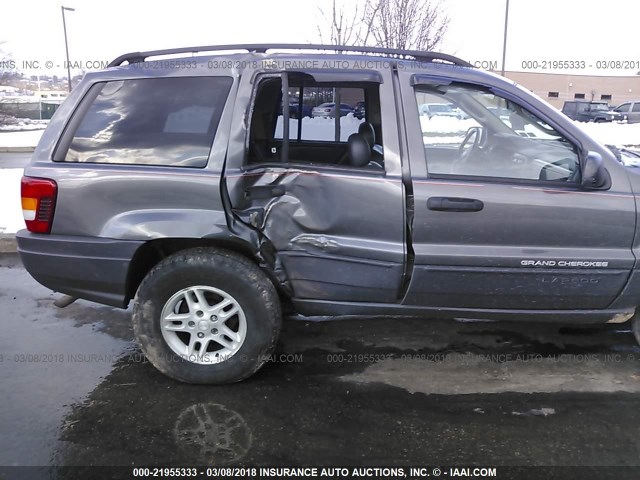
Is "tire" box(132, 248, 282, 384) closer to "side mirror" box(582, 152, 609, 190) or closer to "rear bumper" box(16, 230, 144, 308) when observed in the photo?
"rear bumper" box(16, 230, 144, 308)

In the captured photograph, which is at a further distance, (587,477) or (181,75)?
(181,75)

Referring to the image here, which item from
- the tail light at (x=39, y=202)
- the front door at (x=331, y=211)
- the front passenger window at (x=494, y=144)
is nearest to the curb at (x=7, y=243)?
the tail light at (x=39, y=202)

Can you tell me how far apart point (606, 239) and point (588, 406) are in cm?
96

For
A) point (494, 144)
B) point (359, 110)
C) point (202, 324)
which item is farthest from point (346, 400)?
point (359, 110)

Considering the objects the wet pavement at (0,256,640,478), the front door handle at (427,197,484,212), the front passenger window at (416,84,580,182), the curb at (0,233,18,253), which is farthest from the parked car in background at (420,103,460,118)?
the curb at (0,233,18,253)

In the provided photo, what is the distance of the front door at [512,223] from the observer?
288cm

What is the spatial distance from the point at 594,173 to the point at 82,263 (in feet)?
9.82

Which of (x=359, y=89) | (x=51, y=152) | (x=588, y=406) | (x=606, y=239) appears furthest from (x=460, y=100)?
(x=51, y=152)

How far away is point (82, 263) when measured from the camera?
306cm

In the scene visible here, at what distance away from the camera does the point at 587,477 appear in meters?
2.38

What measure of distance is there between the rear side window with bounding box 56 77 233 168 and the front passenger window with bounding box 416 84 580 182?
4.13 ft

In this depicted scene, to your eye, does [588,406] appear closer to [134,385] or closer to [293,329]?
[293,329]

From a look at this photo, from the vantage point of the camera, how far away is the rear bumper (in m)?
3.01

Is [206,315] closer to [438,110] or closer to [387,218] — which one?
[387,218]
